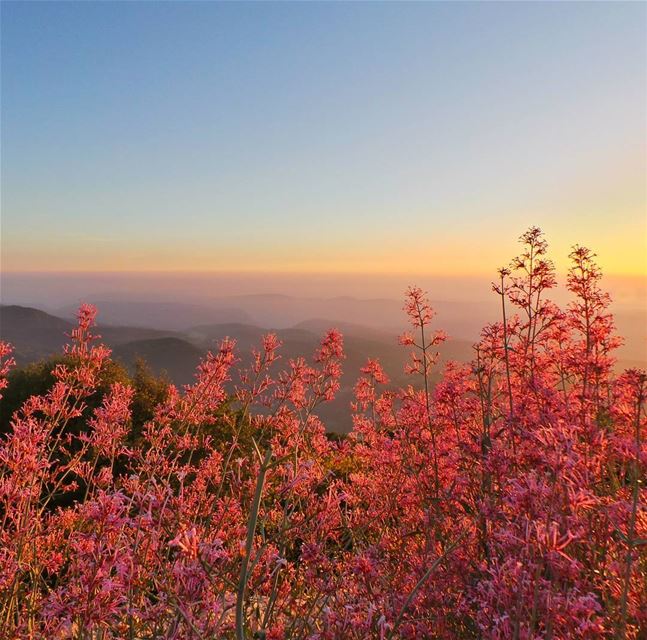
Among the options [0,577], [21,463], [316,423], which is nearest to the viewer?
[0,577]

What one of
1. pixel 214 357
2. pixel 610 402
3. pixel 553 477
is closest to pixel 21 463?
pixel 214 357

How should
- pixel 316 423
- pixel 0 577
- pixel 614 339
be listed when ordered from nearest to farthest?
pixel 0 577 → pixel 614 339 → pixel 316 423

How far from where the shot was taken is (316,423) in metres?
8.10

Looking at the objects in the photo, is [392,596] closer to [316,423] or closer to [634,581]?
[634,581]

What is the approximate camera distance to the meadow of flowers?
6.86ft

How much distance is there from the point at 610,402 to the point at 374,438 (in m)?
3.48

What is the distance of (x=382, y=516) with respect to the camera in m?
5.36

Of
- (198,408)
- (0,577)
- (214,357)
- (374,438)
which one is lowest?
(374,438)

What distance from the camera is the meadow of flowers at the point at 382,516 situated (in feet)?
6.86

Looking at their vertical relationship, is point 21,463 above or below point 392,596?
above

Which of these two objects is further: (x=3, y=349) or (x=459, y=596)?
(x=3, y=349)

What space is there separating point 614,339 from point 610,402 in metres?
0.99

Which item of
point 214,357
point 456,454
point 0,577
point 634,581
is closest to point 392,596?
point 634,581

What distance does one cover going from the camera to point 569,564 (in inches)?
76.4
